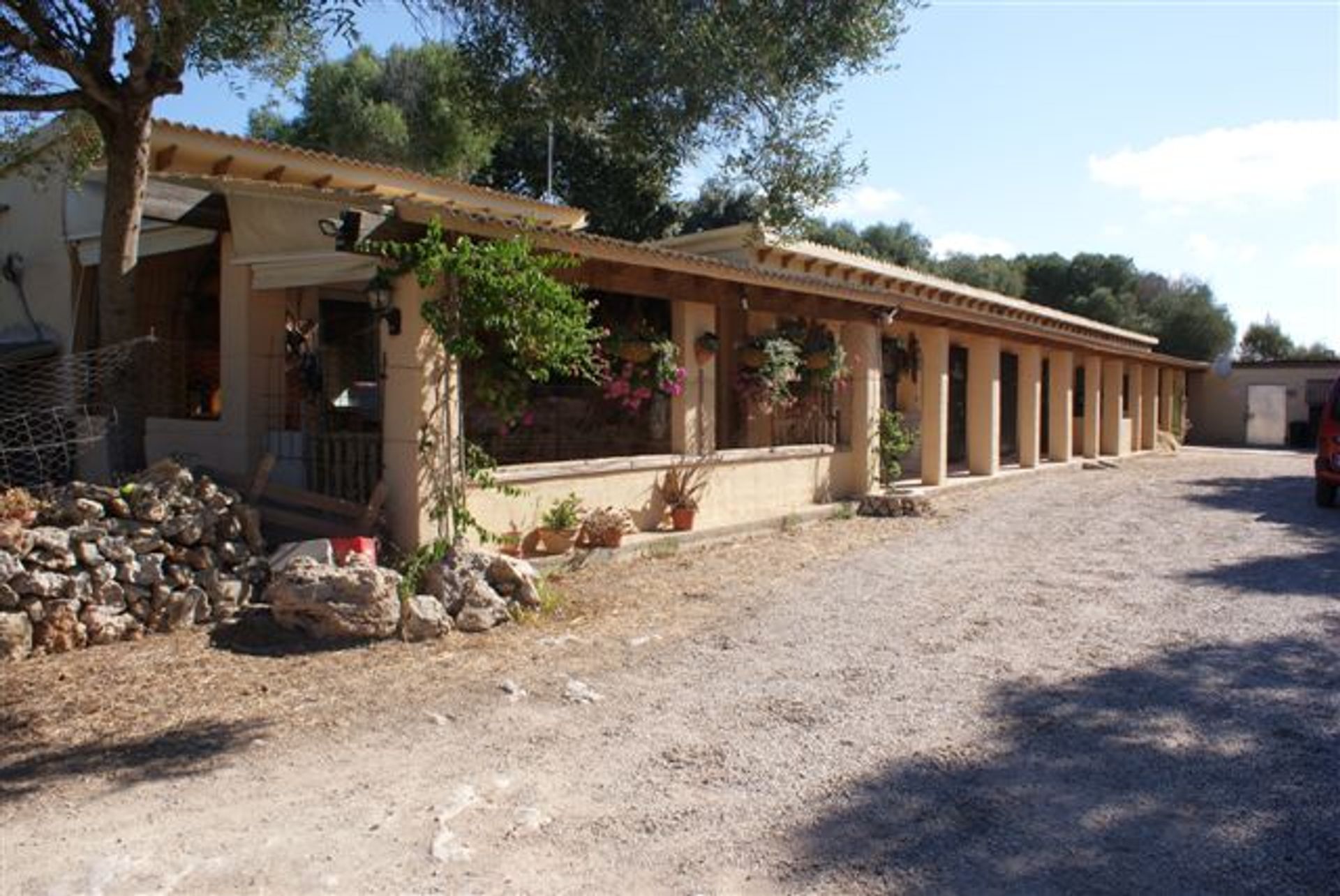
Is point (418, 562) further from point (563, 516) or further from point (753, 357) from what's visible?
point (753, 357)

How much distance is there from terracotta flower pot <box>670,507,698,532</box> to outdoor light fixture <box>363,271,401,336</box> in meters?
3.63

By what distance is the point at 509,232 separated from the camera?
7.86 metres

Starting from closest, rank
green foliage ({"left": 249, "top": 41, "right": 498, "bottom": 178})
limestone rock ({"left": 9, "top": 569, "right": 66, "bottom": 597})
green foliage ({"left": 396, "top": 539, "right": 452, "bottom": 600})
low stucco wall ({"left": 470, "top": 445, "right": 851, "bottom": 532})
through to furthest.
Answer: limestone rock ({"left": 9, "top": 569, "right": 66, "bottom": 597}), green foliage ({"left": 396, "top": 539, "right": 452, "bottom": 600}), low stucco wall ({"left": 470, "top": 445, "right": 851, "bottom": 532}), green foliage ({"left": 249, "top": 41, "right": 498, "bottom": 178})

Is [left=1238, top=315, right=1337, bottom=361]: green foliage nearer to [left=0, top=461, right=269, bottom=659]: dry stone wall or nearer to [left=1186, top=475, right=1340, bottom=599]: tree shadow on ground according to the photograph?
[left=1186, top=475, right=1340, bottom=599]: tree shadow on ground

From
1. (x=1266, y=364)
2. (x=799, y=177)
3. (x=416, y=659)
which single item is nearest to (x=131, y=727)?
(x=416, y=659)

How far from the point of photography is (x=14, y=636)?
5766 mm

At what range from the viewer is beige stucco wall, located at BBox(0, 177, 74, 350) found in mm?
11594

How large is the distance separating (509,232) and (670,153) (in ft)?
5.42

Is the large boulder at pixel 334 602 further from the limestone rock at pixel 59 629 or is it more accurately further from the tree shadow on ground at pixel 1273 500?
the tree shadow on ground at pixel 1273 500

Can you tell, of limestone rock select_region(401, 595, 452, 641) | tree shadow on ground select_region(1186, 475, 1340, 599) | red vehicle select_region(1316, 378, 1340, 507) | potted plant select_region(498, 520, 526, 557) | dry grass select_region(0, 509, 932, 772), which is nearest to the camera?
dry grass select_region(0, 509, 932, 772)

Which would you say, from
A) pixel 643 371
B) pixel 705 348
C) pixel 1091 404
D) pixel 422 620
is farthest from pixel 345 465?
pixel 1091 404

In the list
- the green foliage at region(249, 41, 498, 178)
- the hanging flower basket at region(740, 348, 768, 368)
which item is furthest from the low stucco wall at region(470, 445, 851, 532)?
the green foliage at region(249, 41, 498, 178)

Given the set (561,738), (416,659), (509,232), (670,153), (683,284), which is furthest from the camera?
(683,284)

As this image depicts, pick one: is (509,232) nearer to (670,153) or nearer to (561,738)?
(670,153)
